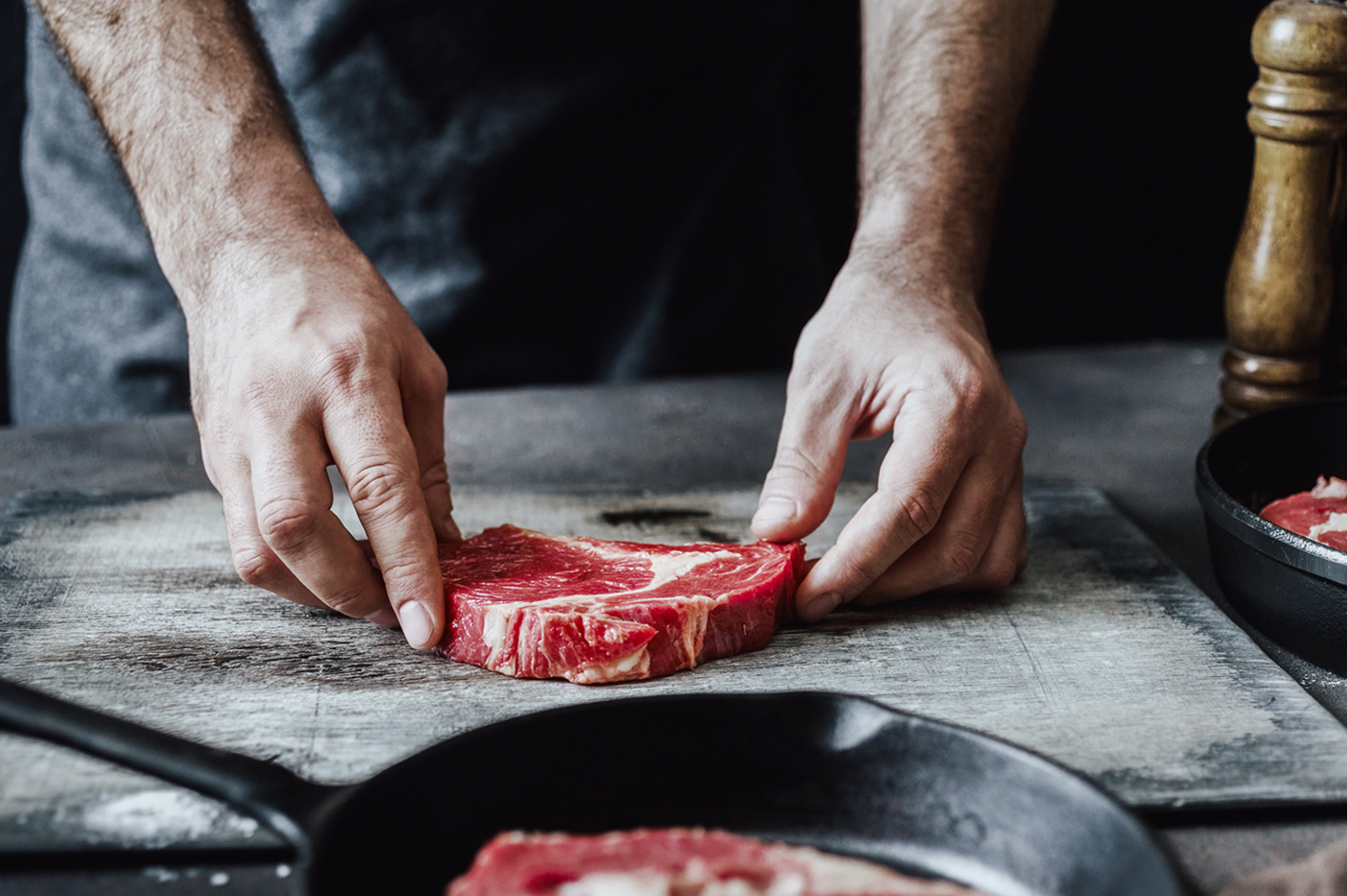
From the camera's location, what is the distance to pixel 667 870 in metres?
0.97

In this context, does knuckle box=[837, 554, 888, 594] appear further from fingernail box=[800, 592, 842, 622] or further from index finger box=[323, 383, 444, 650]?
index finger box=[323, 383, 444, 650]

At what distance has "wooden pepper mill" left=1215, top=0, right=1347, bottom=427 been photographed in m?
1.76

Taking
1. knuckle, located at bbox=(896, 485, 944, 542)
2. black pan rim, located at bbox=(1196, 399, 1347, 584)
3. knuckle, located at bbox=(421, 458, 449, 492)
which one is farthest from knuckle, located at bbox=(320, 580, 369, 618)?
black pan rim, located at bbox=(1196, 399, 1347, 584)

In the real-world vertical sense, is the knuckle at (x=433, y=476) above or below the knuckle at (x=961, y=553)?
above

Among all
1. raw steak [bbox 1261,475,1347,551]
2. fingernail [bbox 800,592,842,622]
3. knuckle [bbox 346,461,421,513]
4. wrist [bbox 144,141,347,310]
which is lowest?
fingernail [bbox 800,592,842,622]

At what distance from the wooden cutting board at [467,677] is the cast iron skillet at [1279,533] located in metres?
0.07

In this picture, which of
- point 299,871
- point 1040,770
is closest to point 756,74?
point 1040,770

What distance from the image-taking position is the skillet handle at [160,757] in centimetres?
103

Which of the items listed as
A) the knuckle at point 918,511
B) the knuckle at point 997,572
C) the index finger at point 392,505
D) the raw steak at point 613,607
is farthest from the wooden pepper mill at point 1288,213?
the index finger at point 392,505

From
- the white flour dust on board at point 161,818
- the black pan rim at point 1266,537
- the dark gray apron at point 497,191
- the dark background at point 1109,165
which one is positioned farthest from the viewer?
the dark background at point 1109,165

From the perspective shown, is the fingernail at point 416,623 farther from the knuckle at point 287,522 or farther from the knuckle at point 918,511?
the knuckle at point 918,511

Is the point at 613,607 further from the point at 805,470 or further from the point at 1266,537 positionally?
the point at 1266,537

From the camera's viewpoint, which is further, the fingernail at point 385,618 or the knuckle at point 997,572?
the knuckle at point 997,572

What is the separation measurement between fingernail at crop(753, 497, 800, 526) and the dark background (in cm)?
281
